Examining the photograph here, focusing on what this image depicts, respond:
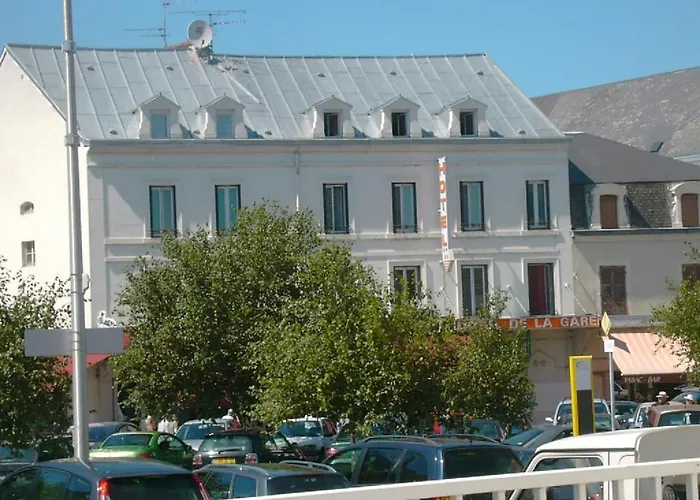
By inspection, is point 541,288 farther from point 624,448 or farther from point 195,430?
point 624,448

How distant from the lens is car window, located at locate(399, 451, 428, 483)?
16.6 m

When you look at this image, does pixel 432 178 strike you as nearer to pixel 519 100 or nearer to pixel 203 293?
pixel 519 100

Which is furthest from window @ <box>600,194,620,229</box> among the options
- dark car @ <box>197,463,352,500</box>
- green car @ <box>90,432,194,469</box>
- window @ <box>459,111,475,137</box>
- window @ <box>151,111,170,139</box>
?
dark car @ <box>197,463,352,500</box>

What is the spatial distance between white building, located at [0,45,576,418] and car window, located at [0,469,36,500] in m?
26.6

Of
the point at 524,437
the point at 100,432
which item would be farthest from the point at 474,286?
the point at 524,437

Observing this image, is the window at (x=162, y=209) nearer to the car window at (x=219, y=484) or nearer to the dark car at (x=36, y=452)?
the dark car at (x=36, y=452)

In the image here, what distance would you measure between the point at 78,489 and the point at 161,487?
2.67ft

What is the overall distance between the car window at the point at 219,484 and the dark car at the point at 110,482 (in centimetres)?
208

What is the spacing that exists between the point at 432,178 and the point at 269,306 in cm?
1484

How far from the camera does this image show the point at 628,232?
1827 inches

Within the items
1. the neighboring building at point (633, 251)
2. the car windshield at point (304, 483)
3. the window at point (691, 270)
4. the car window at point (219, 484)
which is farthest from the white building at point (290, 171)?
the car windshield at point (304, 483)

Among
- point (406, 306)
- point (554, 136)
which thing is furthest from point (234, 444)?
point (554, 136)

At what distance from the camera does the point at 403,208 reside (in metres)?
43.6

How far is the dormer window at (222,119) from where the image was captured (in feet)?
139
